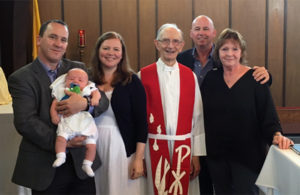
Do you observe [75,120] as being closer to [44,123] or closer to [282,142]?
[44,123]

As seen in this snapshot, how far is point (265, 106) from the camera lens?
231 cm

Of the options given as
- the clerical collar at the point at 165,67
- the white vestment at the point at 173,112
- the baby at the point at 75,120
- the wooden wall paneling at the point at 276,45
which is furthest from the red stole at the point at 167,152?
the wooden wall paneling at the point at 276,45

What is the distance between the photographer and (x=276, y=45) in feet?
20.5

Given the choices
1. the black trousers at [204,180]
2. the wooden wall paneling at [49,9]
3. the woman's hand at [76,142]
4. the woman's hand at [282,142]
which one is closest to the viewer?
the woman's hand at [76,142]

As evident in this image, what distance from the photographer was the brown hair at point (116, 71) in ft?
7.57

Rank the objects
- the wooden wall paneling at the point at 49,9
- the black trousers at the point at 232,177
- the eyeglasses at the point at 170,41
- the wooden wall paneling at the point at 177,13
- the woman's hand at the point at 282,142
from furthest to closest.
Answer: the wooden wall paneling at the point at 177,13 → the wooden wall paneling at the point at 49,9 → the eyeglasses at the point at 170,41 → the black trousers at the point at 232,177 → the woman's hand at the point at 282,142

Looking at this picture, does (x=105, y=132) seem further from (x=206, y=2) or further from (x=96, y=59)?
(x=206, y=2)

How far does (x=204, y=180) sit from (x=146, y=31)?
3928 mm

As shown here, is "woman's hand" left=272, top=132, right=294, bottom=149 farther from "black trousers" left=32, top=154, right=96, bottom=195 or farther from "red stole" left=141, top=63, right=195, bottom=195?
"black trousers" left=32, top=154, right=96, bottom=195

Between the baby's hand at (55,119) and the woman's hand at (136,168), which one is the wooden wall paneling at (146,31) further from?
the baby's hand at (55,119)

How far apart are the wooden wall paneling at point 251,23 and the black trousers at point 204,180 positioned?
3909mm

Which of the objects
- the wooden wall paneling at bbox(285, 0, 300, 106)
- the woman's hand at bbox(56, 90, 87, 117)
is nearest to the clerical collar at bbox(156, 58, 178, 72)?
the woman's hand at bbox(56, 90, 87, 117)

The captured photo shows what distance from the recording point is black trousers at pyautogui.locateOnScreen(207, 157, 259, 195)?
228cm

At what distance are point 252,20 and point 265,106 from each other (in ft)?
14.1
